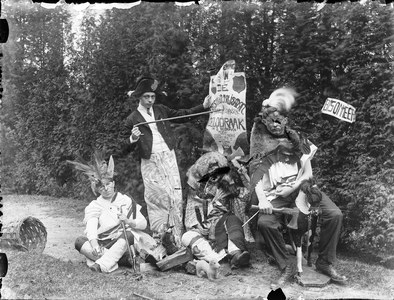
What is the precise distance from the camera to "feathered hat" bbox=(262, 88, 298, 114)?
5.52 meters

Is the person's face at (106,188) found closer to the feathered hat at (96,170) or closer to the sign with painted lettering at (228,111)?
the feathered hat at (96,170)

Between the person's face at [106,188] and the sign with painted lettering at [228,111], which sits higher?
the sign with painted lettering at [228,111]

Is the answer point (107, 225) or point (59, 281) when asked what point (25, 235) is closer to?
point (59, 281)

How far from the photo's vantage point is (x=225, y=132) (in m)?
5.91

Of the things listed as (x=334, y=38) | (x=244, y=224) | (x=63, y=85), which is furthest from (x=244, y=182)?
(x=63, y=85)

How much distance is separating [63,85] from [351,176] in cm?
381

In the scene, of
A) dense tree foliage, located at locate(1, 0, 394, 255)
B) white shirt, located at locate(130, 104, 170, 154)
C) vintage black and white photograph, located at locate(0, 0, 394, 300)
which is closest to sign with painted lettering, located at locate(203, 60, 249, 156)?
vintage black and white photograph, located at locate(0, 0, 394, 300)

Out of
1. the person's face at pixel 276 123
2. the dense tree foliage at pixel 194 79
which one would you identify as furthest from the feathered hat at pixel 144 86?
the person's face at pixel 276 123

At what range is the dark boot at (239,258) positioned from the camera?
525cm

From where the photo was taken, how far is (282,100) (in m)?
5.58

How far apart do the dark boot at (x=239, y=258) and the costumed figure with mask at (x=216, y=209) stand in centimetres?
1

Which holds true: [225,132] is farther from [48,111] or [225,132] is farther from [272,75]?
[48,111]

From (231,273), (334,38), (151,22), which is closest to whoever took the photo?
(231,273)

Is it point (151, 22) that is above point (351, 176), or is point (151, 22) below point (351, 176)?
above
